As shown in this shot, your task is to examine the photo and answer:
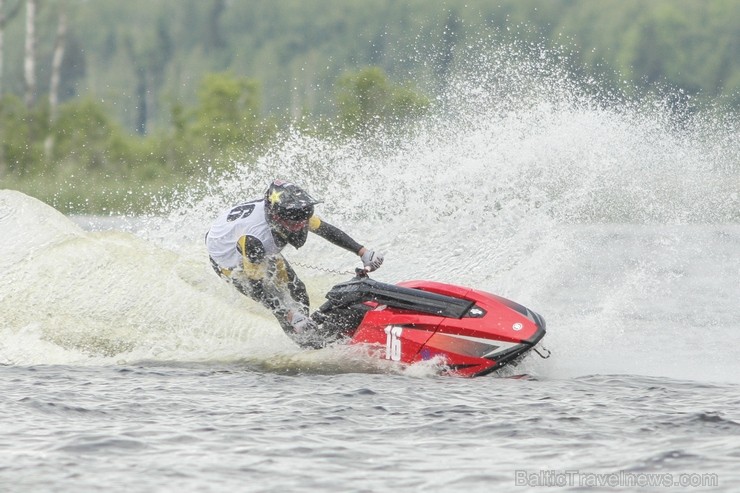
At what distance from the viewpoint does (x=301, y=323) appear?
893 cm

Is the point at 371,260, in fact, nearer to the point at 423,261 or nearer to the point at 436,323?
the point at 436,323

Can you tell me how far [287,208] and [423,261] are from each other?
9.88 feet

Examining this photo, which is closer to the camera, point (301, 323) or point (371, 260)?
point (301, 323)

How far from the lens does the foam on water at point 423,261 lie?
1012 centimetres

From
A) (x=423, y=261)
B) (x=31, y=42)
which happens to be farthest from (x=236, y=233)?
(x=31, y=42)

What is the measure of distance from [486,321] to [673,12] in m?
75.4

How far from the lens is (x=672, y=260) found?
63.7ft

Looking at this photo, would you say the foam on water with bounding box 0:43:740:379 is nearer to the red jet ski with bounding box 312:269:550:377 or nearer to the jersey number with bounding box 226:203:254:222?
the red jet ski with bounding box 312:269:550:377

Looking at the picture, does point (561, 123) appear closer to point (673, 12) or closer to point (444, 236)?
point (444, 236)

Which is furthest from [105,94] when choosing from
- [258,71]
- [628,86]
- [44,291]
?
[44,291]

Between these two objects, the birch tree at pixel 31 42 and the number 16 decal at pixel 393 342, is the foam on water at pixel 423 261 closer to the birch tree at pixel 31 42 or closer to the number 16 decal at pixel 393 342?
the number 16 decal at pixel 393 342
